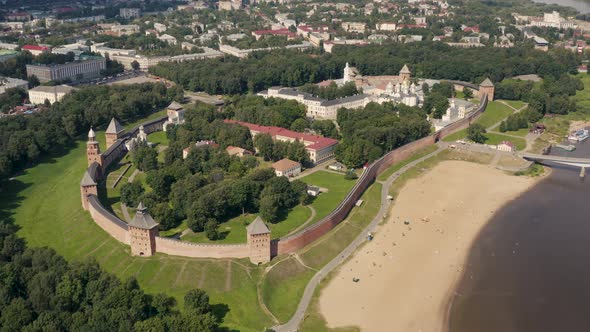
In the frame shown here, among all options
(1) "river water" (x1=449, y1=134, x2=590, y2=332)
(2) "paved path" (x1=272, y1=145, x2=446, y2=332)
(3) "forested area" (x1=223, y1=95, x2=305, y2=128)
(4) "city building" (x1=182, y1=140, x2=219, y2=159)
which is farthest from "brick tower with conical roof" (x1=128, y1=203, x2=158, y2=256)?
(3) "forested area" (x1=223, y1=95, x2=305, y2=128)

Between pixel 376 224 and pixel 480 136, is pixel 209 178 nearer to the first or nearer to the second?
pixel 376 224

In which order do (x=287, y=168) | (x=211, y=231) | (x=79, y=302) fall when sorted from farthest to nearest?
(x=287, y=168), (x=211, y=231), (x=79, y=302)

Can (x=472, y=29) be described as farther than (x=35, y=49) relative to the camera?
Yes

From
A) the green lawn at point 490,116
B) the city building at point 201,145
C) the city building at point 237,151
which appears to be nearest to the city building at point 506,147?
the green lawn at point 490,116

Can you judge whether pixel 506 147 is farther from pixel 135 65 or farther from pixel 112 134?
pixel 135 65

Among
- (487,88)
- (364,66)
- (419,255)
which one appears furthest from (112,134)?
(364,66)

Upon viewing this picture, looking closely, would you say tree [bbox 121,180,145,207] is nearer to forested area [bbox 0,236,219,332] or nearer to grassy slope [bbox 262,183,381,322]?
forested area [bbox 0,236,219,332]
